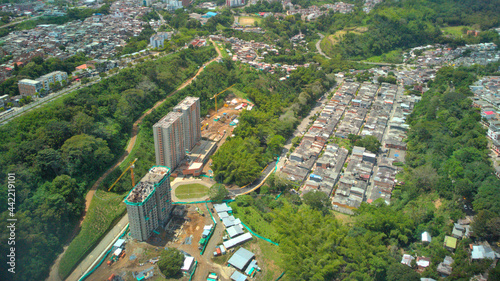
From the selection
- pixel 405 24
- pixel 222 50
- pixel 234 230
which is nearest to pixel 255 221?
pixel 234 230

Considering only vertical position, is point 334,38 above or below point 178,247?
above

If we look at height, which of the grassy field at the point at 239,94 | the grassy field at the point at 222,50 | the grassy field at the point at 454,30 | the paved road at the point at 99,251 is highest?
the grassy field at the point at 454,30

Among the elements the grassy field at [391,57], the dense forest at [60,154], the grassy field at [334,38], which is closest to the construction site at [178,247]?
the dense forest at [60,154]

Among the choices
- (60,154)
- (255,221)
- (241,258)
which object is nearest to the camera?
(241,258)

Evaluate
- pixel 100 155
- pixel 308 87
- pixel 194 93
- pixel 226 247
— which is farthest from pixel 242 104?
pixel 226 247

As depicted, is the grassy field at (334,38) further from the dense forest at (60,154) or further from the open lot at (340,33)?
the dense forest at (60,154)

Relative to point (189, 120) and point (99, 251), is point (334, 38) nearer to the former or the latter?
point (189, 120)

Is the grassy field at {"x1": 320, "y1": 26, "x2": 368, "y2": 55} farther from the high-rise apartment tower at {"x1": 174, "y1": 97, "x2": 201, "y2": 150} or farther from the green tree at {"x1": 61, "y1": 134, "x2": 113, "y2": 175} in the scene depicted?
the green tree at {"x1": 61, "y1": 134, "x2": 113, "y2": 175}
